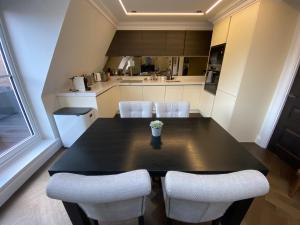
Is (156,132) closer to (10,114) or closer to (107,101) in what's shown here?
(107,101)

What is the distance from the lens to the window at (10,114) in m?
1.83

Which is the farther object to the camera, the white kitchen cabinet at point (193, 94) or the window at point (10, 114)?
the white kitchen cabinet at point (193, 94)

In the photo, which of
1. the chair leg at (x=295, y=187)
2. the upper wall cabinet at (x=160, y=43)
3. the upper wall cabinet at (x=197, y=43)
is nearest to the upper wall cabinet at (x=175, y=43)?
the upper wall cabinet at (x=160, y=43)

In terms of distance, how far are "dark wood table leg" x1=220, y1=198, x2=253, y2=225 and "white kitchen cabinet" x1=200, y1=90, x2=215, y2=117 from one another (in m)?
2.40

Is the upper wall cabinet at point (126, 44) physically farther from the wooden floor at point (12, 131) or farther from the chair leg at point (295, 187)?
the chair leg at point (295, 187)

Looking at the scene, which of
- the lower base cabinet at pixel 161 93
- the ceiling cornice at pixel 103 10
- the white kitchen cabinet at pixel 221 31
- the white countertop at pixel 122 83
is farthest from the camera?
the lower base cabinet at pixel 161 93

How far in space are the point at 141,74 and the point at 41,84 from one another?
2.53 metres

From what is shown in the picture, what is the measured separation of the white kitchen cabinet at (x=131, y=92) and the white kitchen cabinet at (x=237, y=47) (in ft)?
6.29

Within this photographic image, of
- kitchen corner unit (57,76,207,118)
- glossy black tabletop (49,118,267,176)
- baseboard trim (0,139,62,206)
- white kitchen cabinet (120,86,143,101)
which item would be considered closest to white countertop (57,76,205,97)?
kitchen corner unit (57,76,207,118)

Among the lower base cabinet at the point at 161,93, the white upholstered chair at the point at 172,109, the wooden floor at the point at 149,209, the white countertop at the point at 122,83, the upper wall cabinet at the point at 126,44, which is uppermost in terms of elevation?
the upper wall cabinet at the point at 126,44

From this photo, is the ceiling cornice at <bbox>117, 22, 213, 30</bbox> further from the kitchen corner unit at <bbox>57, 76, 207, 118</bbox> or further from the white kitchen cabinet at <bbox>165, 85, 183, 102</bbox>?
the white kitchen cabinet at <bbox>165, 85, 183, 102</bbox>

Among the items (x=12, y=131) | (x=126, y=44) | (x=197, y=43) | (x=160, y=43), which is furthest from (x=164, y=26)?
(x=12, y=131)

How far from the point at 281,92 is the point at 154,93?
7.93ft

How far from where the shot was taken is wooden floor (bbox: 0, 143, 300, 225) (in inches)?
51.8
